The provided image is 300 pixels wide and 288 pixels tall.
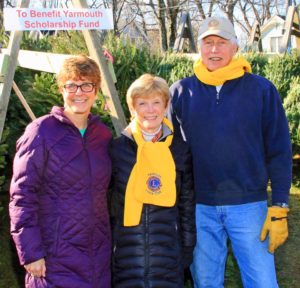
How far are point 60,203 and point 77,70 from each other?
710 mm

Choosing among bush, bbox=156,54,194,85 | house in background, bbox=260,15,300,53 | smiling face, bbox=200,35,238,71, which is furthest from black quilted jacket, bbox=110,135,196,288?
house in background, bbox=260,15,300,53

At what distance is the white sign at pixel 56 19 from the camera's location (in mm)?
2980

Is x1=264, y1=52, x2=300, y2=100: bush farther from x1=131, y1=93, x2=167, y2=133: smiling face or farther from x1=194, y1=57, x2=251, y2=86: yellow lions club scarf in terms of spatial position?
x1=131, y1=93, x2=167, y2=133: smiling face

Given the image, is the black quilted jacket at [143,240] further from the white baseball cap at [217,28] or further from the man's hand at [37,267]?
the white baseball cap at [217,28]

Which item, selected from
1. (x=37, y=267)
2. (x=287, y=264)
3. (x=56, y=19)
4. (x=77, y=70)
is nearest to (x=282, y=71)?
(x=287, y=264)

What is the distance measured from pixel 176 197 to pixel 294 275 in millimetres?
2472

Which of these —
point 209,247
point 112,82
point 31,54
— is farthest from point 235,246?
point 31,54

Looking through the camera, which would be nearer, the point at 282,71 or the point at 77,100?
Result: the point at 77,100

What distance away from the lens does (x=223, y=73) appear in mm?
2857

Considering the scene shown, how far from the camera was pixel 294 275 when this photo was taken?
459cm

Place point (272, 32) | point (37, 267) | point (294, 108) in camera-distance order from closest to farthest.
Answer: point (37, 267) → point (294, 108) → point (272, 32)

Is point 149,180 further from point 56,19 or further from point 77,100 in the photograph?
point 56,19

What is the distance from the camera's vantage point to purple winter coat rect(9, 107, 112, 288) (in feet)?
7.70

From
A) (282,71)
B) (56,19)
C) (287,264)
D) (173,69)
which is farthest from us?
(282,71)
